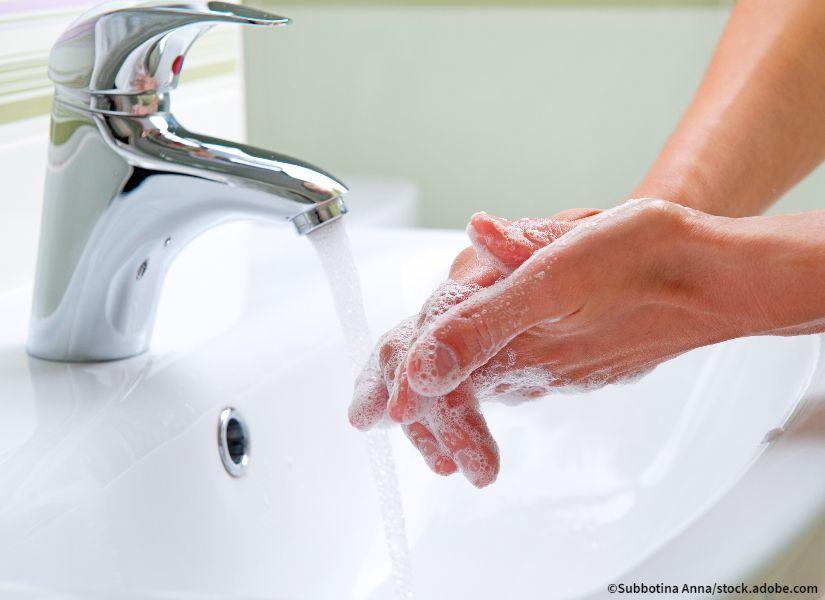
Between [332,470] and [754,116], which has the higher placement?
[754,116]

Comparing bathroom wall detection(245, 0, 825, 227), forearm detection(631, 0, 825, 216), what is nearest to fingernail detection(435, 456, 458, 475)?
forearm detection(631, 0, 825, 216)

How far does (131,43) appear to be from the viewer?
0.44 m

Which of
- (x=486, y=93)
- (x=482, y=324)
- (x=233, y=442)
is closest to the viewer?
(x=482, y=324)

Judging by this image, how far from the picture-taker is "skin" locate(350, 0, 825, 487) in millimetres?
416

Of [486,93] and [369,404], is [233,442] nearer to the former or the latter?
[369,404]

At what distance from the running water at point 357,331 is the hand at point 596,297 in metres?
0.07

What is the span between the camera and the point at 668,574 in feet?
1.02

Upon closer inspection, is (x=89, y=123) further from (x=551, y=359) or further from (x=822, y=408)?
(x=822, y=408)

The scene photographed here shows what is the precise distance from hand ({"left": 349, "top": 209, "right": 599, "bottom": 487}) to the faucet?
0.06 meters

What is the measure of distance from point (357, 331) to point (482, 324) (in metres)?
0.10

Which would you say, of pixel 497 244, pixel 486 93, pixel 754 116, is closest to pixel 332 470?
pixel 497 244

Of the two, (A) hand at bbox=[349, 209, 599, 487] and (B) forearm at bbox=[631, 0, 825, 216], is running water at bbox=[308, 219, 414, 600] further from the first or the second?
(B) forearm at bbox=[631, 0, 825, 216]

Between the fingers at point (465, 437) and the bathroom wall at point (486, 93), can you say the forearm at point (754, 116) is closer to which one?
the fingers at point (465, 437)

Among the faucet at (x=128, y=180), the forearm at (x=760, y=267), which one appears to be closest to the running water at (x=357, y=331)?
the faucet at (x=128, y=180)
